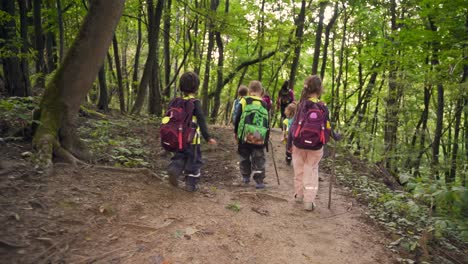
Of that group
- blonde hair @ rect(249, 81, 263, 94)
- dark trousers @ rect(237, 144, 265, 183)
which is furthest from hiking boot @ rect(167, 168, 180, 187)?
blonde hair @ rect(249, 81, 263, 94)

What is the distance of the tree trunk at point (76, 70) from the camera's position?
5055 mm

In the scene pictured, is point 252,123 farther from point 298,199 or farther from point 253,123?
point 298,199

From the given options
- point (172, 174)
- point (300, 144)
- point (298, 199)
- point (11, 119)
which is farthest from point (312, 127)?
point (11, 119)

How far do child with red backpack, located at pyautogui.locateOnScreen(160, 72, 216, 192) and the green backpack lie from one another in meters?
1.11

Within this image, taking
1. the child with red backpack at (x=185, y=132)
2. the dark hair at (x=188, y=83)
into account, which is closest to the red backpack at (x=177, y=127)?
the child with red backpack at (x=185, y=132)

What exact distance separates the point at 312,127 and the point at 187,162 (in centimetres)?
215

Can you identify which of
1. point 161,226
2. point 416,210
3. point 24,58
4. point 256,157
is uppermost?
point 24,58

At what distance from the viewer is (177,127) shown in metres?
5.16

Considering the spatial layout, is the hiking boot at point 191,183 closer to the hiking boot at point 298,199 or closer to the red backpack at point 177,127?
the red backpack at point 177,127

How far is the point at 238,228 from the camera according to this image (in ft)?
14.1

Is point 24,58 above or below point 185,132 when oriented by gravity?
above

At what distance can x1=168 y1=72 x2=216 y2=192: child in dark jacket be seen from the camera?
17.5 ft

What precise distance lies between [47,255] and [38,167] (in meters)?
1.89

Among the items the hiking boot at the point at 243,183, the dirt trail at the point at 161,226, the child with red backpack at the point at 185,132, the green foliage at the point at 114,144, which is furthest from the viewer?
the hiking boot at the point at 243,183
